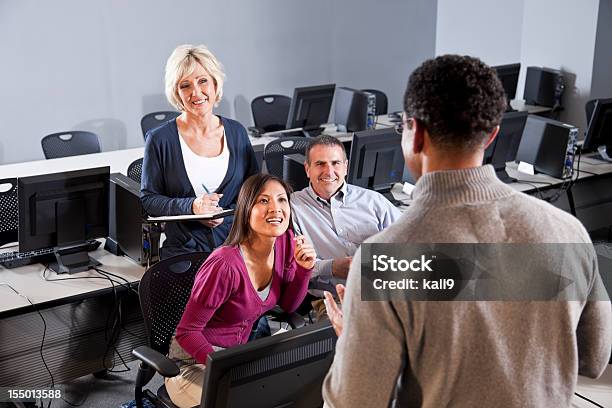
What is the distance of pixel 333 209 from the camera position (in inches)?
137

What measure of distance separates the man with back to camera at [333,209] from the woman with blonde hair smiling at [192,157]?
32 centimetres

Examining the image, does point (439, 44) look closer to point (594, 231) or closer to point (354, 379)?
point (594, 231)

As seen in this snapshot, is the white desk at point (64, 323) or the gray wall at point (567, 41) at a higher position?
the gray wall at point (567, 41)

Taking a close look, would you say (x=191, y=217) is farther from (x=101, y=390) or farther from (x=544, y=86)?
(x=544, y=86)

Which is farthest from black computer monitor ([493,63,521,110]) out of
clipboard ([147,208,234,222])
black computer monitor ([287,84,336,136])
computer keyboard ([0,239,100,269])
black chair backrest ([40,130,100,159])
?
computer keyboard ([0,239,100,269])

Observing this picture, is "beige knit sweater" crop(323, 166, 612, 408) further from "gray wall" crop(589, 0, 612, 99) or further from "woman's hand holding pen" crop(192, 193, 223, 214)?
"gray wall" crop(589, 0, 612, 99)

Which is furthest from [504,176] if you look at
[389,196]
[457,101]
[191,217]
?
[457,101]

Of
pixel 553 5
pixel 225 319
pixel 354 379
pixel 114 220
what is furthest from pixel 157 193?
pixel 553 5

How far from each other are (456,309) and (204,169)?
86.7 inches

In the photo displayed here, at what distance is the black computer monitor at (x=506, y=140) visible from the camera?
4832 millimetres

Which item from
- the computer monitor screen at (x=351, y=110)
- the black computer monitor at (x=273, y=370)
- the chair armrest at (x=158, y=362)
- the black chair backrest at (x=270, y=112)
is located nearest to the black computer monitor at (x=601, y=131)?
the computer monitor screen at (x=351, y=110)

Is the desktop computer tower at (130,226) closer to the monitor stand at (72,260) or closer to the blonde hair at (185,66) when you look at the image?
the monitor stand at (72,260)

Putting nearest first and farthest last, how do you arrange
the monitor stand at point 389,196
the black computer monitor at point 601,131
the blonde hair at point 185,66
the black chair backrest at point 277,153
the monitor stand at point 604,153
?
the blonde hair at point 185,66, the monitor stand at point 389,196, the black chair backrest at point 277,153, the black computer monitor at point 601,131, the monitor stand at point 604,153

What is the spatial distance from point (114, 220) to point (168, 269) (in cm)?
79
